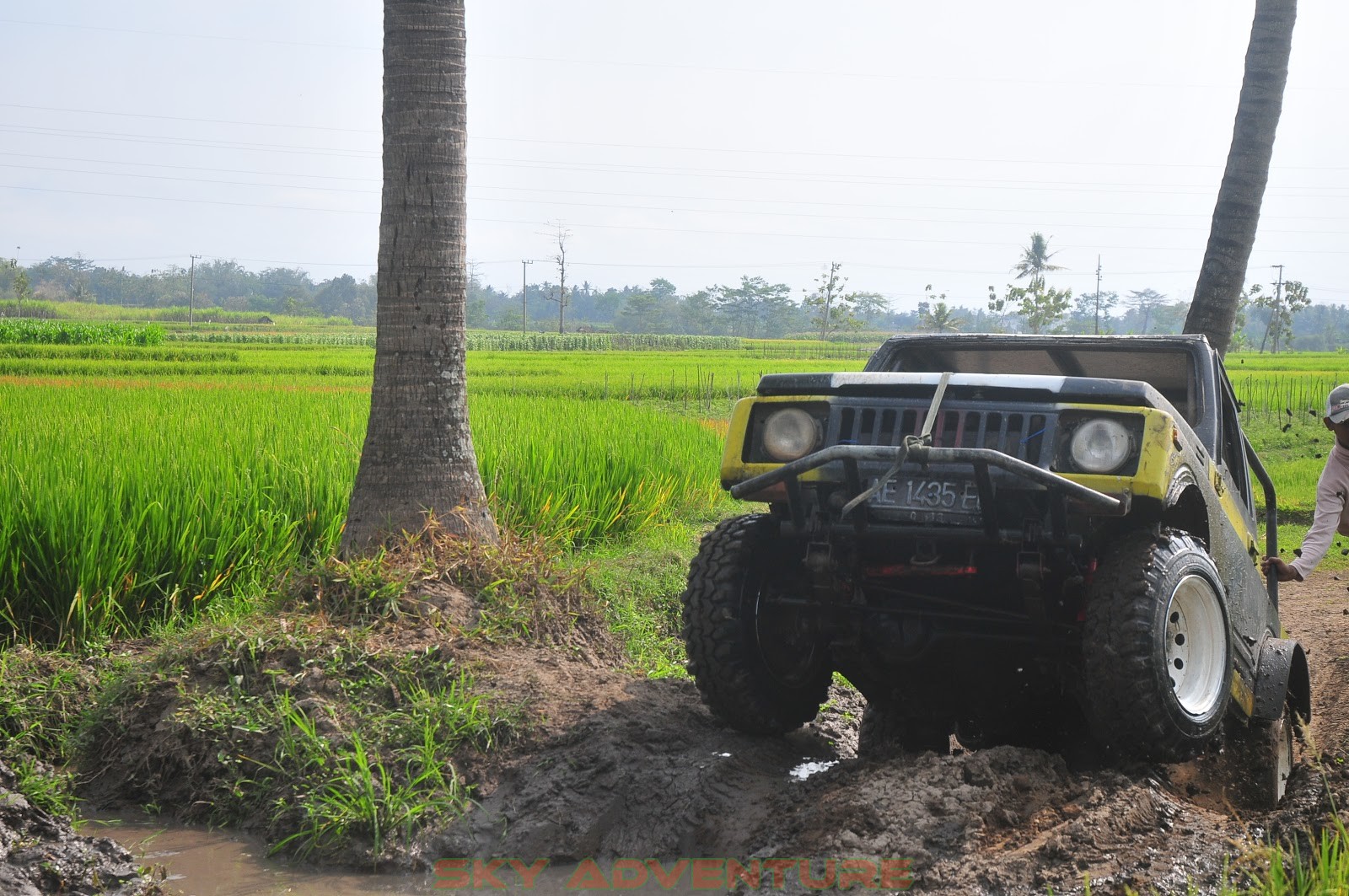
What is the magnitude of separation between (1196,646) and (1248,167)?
6.78 metres

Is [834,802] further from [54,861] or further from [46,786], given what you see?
[46,786]

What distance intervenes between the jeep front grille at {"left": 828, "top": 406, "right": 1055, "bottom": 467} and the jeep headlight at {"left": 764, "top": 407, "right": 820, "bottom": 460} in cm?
9

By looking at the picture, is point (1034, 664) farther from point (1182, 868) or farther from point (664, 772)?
point (664, 772)

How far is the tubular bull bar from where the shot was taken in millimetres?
3488

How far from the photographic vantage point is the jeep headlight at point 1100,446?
145 inches

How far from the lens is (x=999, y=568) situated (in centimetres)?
412

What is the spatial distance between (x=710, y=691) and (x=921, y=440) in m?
1.41

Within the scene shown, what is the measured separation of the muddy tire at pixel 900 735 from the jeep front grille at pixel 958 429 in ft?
4.63

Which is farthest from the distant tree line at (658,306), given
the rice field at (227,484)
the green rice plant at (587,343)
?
the rice field at (227,484)

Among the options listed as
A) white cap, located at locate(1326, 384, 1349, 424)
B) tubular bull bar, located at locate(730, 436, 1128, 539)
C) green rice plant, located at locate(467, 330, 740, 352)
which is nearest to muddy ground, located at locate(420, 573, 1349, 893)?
tubular bull bar, located at locate(730, 436, 1128, 539)

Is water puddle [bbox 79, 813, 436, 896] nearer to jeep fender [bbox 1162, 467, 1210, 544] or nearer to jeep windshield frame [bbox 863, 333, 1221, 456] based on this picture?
jeep windshield frame [bbox 863, 333, 1221, 456]

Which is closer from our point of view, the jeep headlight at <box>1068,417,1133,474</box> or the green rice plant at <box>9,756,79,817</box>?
the jeep headlight at <box>1068,417,1133,474</box>

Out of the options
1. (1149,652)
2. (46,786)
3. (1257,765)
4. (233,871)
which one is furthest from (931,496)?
(46,786)

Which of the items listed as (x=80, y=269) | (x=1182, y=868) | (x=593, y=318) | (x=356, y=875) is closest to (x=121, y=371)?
(x=356, y=875)
